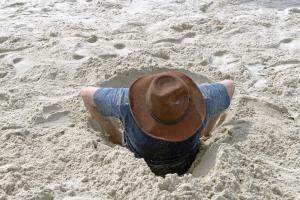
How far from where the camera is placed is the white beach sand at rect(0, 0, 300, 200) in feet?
7.54

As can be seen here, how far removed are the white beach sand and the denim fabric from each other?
80 mm

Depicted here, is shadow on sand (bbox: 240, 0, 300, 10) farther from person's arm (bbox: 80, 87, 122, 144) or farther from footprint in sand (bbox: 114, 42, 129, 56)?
person's arm (bbox: 80, 87, 122, 144)

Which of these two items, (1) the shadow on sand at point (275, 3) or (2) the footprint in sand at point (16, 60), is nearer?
(2) the footprint in sand at point (16, 60)

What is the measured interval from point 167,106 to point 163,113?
1.8 inches

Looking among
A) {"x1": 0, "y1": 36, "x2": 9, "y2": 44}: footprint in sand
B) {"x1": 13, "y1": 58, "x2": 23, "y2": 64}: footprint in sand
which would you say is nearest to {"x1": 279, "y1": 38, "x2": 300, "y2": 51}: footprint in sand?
{"x1": 13, "y1": 58, "x2": 23, "y2": 64}: footprint in sand

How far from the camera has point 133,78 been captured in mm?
3516

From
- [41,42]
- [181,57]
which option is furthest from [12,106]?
[181,57]

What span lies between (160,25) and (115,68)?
3.08 feet

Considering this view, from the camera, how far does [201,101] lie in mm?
2496

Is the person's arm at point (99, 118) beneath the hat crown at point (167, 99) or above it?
beneath

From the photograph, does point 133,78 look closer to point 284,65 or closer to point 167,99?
point 284,65

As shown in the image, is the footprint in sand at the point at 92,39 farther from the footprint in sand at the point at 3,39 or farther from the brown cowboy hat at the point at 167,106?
the brown cowboy hat at the point at 167,106

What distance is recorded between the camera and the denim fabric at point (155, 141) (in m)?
2.46

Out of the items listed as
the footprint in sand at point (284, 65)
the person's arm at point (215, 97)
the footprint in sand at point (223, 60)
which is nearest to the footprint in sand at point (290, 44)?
the footprint in sand at point (284, 65)
